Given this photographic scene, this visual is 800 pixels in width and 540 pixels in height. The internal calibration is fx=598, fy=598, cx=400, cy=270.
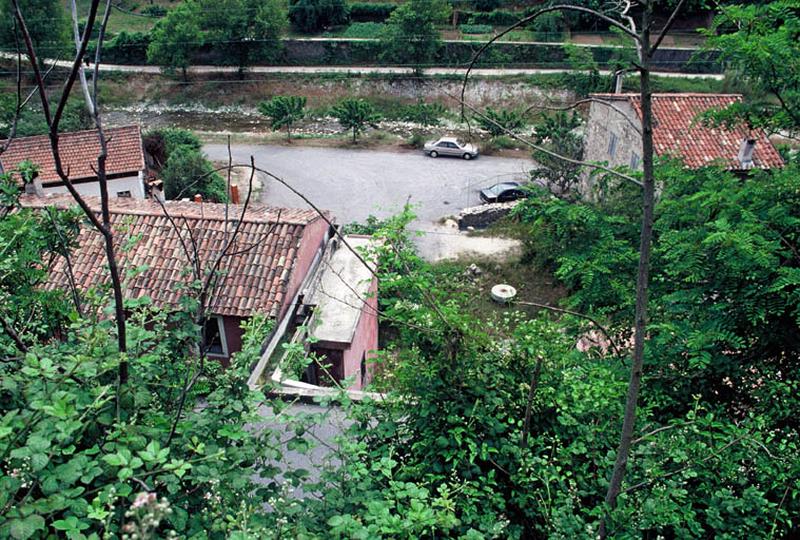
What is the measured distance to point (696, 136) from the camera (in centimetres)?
1881

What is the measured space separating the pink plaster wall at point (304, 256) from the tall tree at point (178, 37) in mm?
32494

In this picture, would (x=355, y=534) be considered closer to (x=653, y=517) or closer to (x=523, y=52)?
(x=653, y=517)

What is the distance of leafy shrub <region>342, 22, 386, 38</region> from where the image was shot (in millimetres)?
45594

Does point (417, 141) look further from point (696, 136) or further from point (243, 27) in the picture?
point (243, 27)

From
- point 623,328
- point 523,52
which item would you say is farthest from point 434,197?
point 523,52

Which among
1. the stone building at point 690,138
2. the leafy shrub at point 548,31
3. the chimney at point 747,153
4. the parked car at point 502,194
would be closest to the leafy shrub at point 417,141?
the parked car at point 502,194

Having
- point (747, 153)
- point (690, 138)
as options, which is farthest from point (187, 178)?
point (747, 153)

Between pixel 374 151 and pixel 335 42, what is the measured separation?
16.5 meters

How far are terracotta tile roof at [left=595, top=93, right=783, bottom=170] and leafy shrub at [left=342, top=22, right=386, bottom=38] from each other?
2988cm

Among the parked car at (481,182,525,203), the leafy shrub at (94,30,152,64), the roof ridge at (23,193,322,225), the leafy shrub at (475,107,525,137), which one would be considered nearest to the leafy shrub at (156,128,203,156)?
the leafy shrub at (475,107,525,137)

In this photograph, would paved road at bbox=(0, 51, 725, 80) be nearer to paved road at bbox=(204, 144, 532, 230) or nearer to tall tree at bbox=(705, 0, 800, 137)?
paved road at bbox=(204, 144, 532, 230)

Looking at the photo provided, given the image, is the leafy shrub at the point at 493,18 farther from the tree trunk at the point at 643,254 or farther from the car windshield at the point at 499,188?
the tree trunk at the point at 643,254

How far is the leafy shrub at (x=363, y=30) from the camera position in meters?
45.6

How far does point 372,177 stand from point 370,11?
26.7 m
